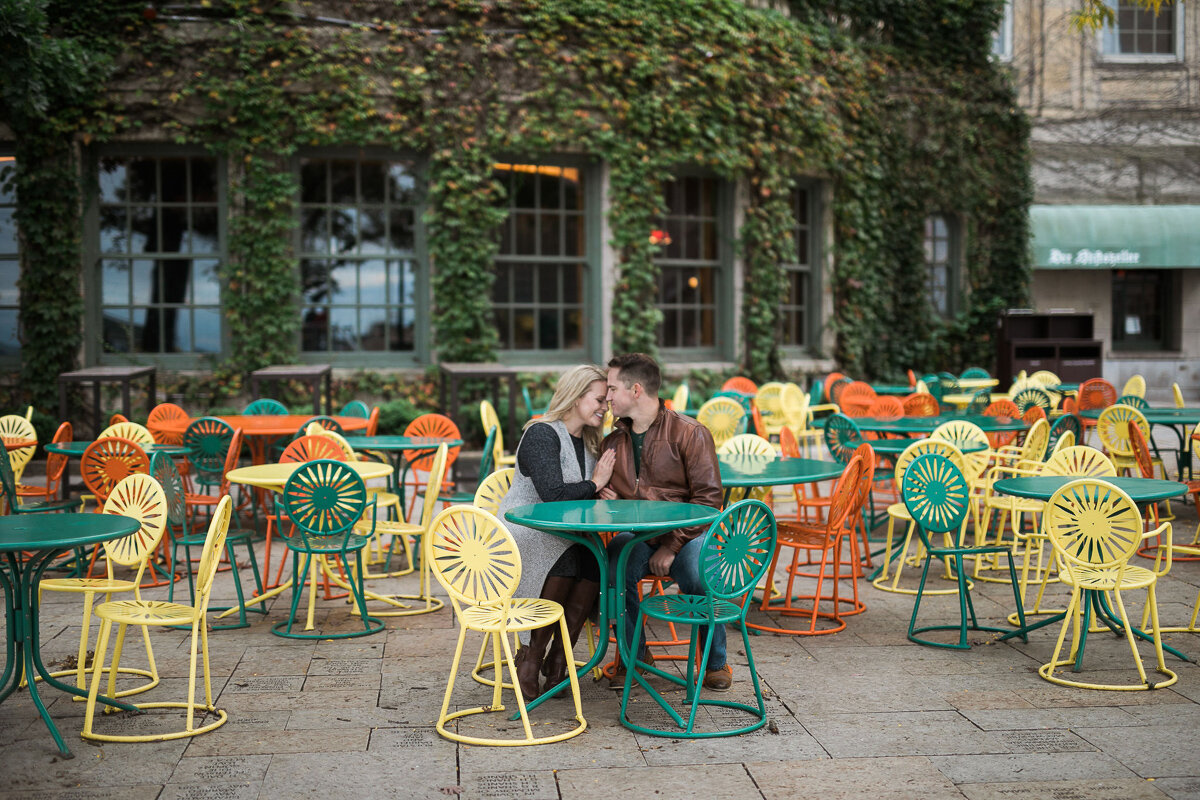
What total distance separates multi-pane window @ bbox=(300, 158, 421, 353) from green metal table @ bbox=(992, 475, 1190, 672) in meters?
8.32

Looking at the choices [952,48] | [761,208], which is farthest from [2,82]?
[952,48]

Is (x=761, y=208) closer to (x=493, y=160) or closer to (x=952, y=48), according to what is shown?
(x=493, y=160)

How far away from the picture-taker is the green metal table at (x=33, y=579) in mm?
4219

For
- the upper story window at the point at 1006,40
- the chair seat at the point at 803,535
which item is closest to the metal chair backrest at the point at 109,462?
the chair seat at the point at 803,535

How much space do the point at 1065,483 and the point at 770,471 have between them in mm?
1510

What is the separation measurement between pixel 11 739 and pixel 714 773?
2.58 meters

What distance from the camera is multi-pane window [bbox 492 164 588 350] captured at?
1305cm

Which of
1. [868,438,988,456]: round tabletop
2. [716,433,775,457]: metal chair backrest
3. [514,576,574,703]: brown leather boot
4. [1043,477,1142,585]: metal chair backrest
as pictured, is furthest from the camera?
[868,438,988,456]: round tabletop

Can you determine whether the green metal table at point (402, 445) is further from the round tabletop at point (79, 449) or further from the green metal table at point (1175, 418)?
the green metal table at point (1175, 418)

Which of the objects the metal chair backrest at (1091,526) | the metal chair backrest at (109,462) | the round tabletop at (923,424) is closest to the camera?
the metal chair backrest at (1091,526)

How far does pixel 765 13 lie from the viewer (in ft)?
46.3

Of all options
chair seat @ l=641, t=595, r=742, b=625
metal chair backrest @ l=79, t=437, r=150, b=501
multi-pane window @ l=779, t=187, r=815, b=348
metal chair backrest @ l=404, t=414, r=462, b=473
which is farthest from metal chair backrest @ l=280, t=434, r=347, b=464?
multi-pane window @ l=779, t=187, r=815, b=348

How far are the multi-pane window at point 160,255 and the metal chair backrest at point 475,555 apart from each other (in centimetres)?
886

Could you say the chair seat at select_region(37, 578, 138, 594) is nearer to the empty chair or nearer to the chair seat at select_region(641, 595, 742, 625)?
the empty chair
